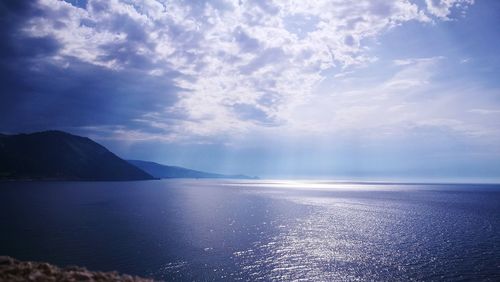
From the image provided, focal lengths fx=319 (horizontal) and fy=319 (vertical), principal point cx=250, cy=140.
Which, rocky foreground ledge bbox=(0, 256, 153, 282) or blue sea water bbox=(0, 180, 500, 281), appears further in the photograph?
blue sea water bbox=(0, 180, 500, 281)

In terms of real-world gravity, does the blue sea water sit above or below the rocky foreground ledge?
below

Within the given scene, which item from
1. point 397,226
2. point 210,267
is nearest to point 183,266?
point 210,267

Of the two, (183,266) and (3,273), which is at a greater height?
(3,273)

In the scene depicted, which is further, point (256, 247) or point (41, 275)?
point (256, 247)

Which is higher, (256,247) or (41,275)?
(41,275)

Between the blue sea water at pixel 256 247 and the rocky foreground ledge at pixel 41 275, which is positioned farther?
the blue sea water at pixel 256 247

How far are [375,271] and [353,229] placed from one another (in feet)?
125

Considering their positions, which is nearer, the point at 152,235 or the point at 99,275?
the point at 99,275

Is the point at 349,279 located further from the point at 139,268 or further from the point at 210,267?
the point at 139,268

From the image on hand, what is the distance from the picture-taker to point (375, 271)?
46312 millimetres

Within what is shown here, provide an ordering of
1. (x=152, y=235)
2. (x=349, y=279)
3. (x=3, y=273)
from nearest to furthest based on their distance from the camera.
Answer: (x=3, y=273), (x=349, y=279), (x=152, y=235)

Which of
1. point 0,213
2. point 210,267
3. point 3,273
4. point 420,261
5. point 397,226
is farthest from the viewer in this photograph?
point 0,213

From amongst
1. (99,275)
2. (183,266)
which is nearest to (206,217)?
(183,266)

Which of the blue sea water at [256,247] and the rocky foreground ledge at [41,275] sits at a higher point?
the rocky foreground ledge at [41,275]
